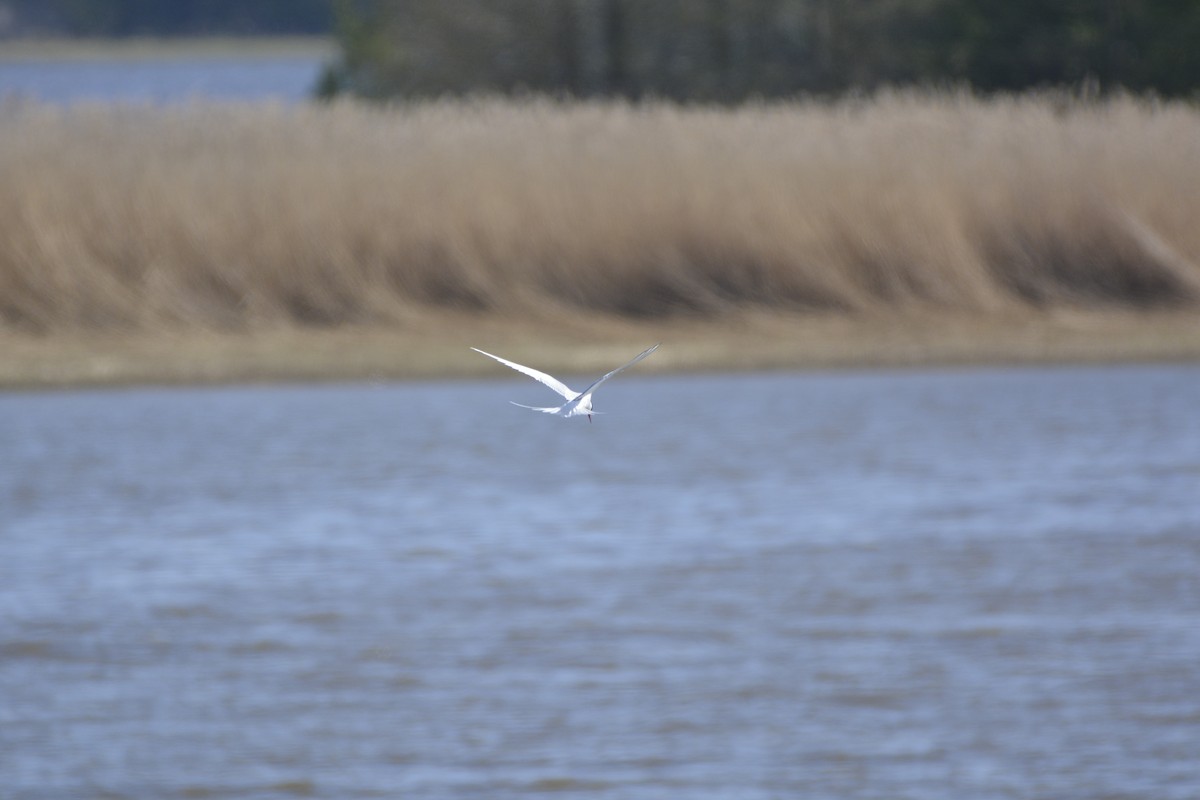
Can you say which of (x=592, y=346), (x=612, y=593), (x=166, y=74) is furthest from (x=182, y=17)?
(x=612, y=593)

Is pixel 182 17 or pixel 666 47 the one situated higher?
pixel 666 47

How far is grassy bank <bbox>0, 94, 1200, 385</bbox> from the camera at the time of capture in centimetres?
1514

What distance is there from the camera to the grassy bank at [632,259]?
1514 centimetres

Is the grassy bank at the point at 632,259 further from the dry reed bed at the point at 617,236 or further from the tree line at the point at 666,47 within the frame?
the tree line at the point at 666,47

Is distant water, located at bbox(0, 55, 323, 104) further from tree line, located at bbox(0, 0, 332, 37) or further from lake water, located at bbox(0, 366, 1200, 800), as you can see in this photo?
lake water, located at bbox(0, 366, 1200, 800)

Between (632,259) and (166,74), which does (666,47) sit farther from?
(166,74)

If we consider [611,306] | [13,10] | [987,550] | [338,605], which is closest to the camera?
[338,605]

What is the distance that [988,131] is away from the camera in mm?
16172

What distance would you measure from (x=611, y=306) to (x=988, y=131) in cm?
321

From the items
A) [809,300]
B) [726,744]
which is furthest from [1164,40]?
[726,744]

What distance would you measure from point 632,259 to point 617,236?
20 centimetres

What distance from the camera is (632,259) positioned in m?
15.4

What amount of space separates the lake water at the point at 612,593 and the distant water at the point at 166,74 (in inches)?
1232

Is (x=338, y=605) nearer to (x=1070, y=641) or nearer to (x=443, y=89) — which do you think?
(x=1070, y=641)
